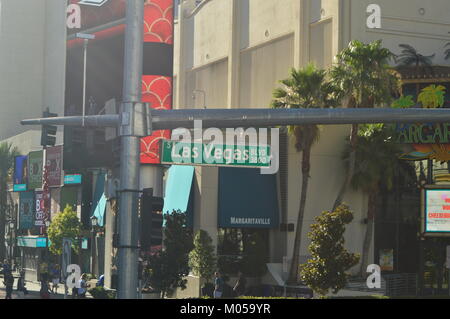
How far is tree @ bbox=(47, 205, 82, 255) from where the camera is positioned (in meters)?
61.2

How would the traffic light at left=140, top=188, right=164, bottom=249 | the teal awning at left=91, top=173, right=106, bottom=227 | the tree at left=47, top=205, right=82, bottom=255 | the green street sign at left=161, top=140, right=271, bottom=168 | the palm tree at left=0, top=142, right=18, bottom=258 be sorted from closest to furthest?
the traffic light at left=140, top=188, right=164, bottom=249 → the green street sign at left=161, top=140, right=271, bottom=168 → the tree at left=47, top=205, right=82, bottom=255 → the teal awning at left=91, top=173, right=106, bottom=227 → the palm tree at left=0, top=142, right=18, bottom=258

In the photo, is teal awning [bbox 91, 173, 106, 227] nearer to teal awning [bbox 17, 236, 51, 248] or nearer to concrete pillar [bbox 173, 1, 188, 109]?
teal awning [bbox 17, 236, 51, 248]

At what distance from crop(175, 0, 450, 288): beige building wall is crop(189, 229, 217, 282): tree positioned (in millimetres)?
2392

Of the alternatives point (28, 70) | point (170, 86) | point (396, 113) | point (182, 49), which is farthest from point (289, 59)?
point (28, 70)

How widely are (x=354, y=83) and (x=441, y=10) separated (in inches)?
424

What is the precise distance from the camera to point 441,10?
5381 centimetres

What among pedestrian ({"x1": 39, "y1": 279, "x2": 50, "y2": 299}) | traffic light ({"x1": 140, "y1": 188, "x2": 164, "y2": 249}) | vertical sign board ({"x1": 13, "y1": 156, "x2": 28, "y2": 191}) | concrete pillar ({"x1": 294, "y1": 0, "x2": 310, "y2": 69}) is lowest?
pedestrian ({"x1": 39, "y1": 279, "x2": 50, "y2": 299})

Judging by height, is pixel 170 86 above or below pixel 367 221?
above

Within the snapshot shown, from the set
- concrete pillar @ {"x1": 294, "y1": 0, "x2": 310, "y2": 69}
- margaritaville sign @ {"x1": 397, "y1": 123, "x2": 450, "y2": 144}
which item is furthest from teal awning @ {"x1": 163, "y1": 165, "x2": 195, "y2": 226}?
margaritaville sign @ {"x1": 397, "y1": 123, "x2": 450, "y2": 144}

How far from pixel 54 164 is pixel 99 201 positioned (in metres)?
7.60

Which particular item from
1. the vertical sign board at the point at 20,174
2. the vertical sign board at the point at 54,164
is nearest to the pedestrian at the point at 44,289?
the vertical sign board at the point at 54,164

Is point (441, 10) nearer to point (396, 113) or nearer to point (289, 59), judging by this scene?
point (289, 59)

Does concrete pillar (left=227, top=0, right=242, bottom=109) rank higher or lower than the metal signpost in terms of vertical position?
higher

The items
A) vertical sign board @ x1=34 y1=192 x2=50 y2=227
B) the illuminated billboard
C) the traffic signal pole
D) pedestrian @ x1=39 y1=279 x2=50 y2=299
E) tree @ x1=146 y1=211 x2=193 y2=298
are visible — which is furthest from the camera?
vertical sign board @ x1=34 y1=192 x2=50 y2=227
